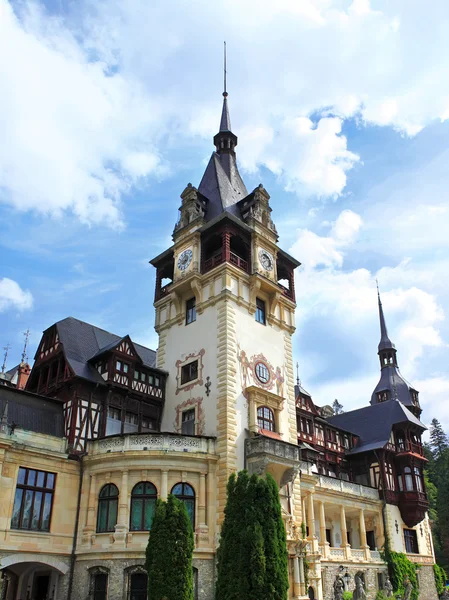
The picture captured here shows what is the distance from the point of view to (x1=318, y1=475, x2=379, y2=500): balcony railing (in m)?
38.7

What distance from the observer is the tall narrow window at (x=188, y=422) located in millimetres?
30673

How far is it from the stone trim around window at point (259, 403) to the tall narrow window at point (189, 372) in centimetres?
336

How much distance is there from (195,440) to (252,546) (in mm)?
7546

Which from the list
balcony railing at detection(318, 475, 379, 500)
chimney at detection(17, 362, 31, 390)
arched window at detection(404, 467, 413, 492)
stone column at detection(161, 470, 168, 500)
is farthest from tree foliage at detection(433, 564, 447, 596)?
chimney at detection(17, 362, 31, 390)

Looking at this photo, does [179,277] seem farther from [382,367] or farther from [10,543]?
[382,367]

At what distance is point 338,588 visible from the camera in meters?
34.1

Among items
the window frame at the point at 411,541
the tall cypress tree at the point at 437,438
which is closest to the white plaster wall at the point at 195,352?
the window frame at the point at 411,541

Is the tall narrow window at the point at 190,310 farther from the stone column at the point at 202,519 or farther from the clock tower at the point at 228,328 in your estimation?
the stone column at the point at 202,519

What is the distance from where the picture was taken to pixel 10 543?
23.9 meters

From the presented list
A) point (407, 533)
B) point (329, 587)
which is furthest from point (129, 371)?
point (407, 533)

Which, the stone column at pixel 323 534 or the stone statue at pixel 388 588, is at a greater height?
the stone column at pixel 323 534

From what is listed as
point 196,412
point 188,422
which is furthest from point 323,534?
point 196,412

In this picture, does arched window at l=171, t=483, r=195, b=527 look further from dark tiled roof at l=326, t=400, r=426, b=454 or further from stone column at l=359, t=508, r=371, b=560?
dark tiled roof at l=326, t=400, r=426, b=454

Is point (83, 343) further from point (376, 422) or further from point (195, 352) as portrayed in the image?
point (376, 422)
